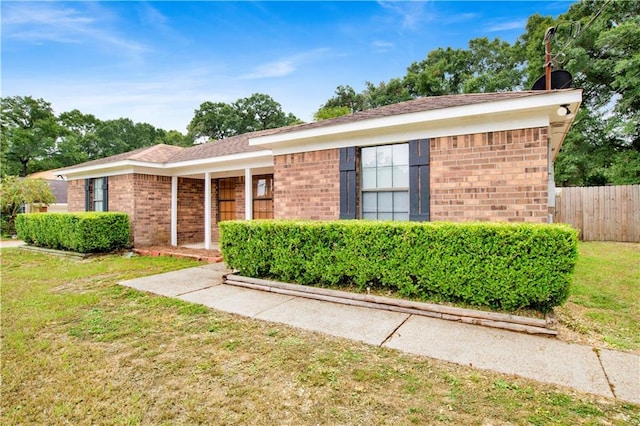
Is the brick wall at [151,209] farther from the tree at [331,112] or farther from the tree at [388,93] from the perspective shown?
the tree at [331,112]

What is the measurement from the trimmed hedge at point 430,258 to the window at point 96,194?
8.14 meters

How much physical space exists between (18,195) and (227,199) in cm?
1241

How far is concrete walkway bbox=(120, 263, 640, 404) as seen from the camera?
8.71 ft

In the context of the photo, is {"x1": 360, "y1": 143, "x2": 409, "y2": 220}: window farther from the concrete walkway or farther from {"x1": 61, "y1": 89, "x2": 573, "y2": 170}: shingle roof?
the concrete walkway

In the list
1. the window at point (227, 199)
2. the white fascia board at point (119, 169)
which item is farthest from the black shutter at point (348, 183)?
the white fascia board at point (119, 169)

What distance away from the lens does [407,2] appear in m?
9.20

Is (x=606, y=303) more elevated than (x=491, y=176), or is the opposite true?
(x=491, y=176)

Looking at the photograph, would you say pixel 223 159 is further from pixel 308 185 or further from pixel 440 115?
pixel 440 115

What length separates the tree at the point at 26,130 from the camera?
2769 cm

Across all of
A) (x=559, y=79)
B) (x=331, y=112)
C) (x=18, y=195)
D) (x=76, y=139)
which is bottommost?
(x=18, y=195)

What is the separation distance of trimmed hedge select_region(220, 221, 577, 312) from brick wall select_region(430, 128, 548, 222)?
0.79m

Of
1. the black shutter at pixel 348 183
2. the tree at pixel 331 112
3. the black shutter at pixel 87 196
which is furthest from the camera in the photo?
the tree at pixel 331 112

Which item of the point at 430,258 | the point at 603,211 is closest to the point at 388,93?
the point at 603,211

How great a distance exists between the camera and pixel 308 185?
659 centimetres
